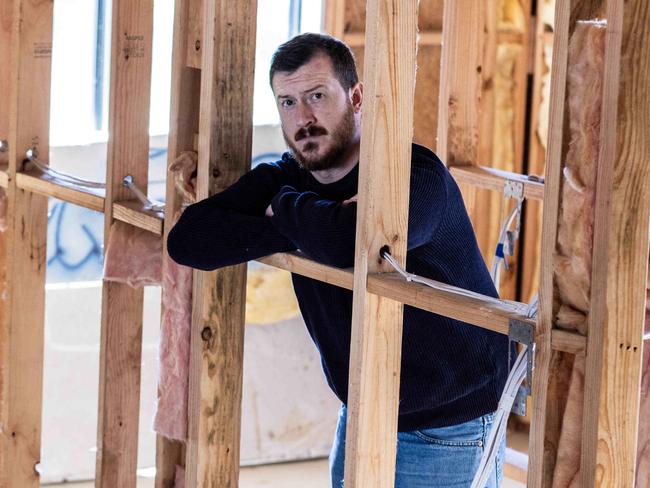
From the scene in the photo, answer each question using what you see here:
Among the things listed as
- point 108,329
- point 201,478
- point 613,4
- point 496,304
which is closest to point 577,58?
→ point 613,4

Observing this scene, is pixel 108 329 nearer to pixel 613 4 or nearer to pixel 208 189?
pixel 208 189

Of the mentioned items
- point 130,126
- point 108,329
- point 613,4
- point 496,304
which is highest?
point 613,4

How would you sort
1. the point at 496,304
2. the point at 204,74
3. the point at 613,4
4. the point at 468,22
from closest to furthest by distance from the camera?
the point at 613,4 → the point at 496,304 → the point at 204,74 → the point at 468,22

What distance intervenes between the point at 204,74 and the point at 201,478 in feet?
2.92

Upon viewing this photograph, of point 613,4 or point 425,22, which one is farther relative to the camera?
point 425,22

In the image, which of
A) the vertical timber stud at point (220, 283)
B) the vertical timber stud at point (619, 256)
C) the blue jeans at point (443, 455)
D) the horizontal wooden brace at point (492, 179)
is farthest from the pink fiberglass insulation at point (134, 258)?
the vertical timber stud at point (619, 256)

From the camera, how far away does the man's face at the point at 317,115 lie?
92.5 inches

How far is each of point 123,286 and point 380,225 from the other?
1133mm

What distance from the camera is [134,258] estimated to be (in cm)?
276

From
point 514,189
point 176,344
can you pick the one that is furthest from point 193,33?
point 514,189

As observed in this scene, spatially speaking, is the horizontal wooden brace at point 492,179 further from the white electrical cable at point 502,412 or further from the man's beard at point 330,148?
the white electrical cable at point 502,412

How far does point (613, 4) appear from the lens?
4.96 feet

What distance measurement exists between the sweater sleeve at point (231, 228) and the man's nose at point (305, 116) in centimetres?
13

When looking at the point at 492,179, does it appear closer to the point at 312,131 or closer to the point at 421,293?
the point at 312,131
